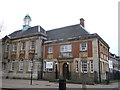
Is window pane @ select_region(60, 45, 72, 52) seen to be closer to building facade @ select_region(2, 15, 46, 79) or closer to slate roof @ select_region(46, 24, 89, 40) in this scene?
slate roof @ select_region(46, 24, 89, 40)

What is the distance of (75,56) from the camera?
2464 centimetres

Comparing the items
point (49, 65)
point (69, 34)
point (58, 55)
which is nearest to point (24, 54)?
point (49, 65)

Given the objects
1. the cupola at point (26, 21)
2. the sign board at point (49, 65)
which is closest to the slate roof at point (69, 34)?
the sign board at point (49, 65)

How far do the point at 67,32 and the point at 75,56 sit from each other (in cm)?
588

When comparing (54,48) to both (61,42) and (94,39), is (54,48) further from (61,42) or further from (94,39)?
(94,39)

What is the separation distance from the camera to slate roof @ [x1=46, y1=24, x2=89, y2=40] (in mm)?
26562

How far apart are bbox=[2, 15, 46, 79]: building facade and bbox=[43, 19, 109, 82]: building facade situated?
4.67 feet

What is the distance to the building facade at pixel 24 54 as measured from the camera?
28.6 meters

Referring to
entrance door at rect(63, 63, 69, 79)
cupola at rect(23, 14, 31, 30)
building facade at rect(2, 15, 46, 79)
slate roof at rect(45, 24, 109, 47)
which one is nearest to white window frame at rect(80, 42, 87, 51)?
slate roof at rect(45, 24, 109, 47)

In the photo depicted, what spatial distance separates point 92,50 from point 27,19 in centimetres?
1999

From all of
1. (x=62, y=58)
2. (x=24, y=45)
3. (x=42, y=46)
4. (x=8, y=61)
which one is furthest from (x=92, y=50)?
(x=8, y=61)

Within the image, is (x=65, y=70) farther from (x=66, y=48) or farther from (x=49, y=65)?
(x=66, y=48)

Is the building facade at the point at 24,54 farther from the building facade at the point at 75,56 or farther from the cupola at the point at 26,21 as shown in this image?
the building facade at the point at 75,56

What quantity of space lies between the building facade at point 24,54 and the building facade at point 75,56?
1.42 m
